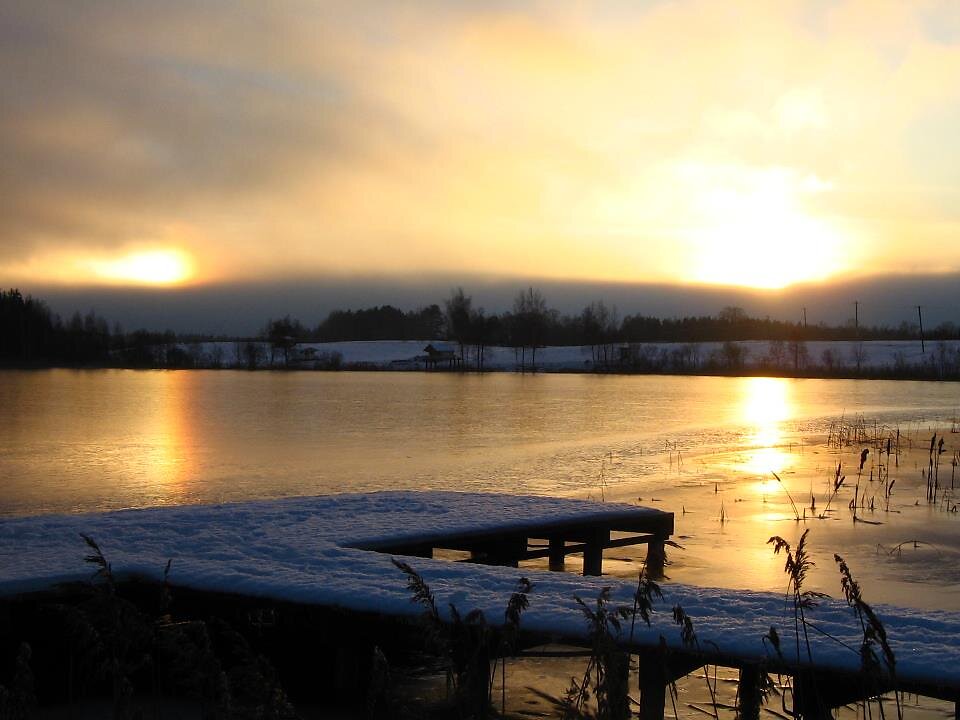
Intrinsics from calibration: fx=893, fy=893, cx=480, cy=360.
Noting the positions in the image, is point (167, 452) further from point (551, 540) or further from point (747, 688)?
point (747, 688)

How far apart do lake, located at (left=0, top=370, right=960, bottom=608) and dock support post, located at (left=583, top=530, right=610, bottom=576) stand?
70 centimetres

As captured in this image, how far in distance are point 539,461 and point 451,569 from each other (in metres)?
15.6

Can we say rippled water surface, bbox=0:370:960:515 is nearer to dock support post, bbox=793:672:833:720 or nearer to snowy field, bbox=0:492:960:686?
snowy field, bbox=0:492:960:686

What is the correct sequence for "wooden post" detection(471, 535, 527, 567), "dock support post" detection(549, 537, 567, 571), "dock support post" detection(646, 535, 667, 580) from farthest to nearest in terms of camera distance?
"dock support post" detection(646, 535, 667, 580) < "dock support post" detection(549, 537, 567, 571) < "wooden post" detection(471, 535, 527, 567)

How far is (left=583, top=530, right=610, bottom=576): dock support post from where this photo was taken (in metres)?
10.2

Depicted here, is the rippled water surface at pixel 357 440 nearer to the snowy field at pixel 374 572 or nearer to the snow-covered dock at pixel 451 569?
the snow-covered dock at pixel 451 569

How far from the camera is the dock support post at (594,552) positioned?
401 inches

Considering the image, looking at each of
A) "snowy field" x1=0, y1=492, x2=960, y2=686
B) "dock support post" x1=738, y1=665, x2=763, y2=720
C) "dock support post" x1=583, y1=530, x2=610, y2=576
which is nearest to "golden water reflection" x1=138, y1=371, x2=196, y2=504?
"snowy field" x1=0, y1=492, x2=960, y2=686

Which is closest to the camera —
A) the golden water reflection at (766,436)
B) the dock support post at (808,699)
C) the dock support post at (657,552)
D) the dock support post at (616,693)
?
the dock support post at (616,693)

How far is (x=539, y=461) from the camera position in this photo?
72.8 ft

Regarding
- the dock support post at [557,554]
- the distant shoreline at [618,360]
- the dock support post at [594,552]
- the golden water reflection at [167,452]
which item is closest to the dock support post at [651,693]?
the dock support post at [594,552]

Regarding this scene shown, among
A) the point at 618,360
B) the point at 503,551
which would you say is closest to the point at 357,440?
the point at 503,551

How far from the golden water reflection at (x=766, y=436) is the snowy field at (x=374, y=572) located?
1027cm

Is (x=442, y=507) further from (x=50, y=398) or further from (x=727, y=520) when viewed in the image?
(x=50, y=398)
